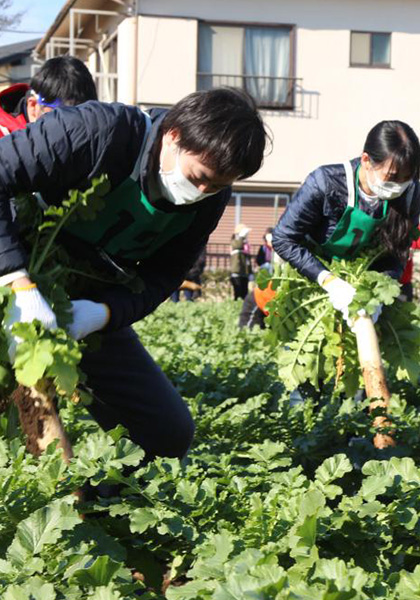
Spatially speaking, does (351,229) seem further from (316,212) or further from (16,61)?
(16,61)

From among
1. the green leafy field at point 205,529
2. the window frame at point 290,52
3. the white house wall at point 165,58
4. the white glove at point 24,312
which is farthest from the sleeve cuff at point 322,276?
the window frame at point 290,52

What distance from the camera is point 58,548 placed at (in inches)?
109

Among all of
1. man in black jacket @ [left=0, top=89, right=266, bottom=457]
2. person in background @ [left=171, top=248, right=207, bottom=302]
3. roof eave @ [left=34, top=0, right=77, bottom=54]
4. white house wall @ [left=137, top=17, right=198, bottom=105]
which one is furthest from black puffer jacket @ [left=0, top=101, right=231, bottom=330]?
Answer: roof eave @ [left=34, top=0, right=77, bottom=54]

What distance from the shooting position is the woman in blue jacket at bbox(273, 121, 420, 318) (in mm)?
4887

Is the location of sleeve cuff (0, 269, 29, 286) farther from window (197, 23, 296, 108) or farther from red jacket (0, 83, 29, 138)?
window (197, 23, 296, 108)

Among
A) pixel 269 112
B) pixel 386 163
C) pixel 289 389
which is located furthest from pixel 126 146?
pixel 269 112

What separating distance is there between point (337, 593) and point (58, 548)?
860 millimetres

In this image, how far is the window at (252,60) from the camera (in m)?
22.5

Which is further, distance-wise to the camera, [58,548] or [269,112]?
[269,112]

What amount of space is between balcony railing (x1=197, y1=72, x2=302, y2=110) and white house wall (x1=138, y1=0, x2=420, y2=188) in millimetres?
195

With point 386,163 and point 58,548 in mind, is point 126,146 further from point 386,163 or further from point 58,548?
point 386,163

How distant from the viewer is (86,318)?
10.8 ft

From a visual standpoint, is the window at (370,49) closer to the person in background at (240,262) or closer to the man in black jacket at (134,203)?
the person in background at (240,262)

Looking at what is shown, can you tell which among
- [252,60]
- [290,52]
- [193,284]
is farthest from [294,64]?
[193,284]
